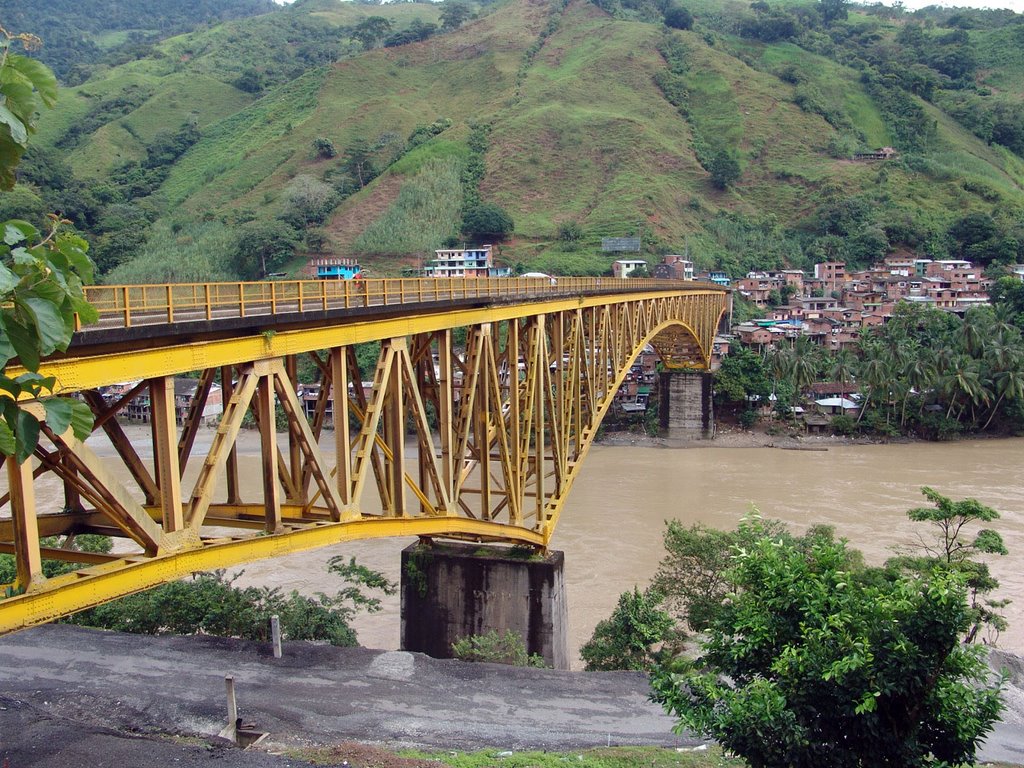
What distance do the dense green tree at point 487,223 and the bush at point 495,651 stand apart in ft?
229

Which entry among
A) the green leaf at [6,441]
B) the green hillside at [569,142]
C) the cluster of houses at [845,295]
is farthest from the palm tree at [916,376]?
the green leaf at [6,441]

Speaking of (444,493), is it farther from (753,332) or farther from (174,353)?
(753,332)

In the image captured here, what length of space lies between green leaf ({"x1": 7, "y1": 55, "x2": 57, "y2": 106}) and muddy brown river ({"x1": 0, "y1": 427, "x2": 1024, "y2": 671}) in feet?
62.1

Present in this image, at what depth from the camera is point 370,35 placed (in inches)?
5999

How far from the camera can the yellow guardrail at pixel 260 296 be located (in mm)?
9031

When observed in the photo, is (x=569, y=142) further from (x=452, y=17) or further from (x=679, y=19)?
(x=452, y=17)

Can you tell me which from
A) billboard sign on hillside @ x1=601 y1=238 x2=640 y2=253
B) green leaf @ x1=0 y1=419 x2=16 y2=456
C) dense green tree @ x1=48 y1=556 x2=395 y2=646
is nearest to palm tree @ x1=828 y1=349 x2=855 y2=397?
billboard sign on hillside @ x1=601 y1=238 x2=640 y2=253

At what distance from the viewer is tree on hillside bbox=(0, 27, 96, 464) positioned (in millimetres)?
3916

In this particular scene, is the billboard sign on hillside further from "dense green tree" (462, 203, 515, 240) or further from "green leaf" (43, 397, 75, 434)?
"green leaf" (43, 397, 75, 434)

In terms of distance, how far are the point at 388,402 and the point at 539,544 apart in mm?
6814

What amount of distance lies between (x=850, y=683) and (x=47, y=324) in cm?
650

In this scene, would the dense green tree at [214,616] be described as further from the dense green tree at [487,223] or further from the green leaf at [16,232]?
the dense green tree at [487,223]

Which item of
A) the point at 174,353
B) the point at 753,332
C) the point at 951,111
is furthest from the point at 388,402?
the point at 951,111

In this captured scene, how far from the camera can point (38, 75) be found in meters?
4.27
